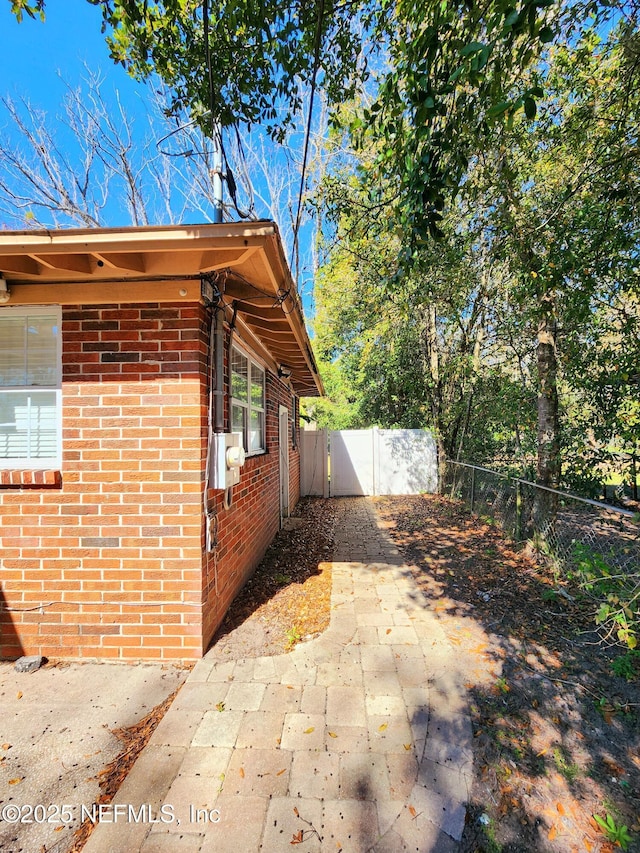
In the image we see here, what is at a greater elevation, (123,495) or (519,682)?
(123,495)

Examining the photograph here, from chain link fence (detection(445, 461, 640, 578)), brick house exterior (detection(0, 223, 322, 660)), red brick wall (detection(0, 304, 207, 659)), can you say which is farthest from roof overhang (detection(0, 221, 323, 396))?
chain link fence (detection(445, 461, 640, 578))

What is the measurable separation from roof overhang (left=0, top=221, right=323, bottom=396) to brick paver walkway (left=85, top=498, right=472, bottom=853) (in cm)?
267

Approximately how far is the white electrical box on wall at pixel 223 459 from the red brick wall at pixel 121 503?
117mm

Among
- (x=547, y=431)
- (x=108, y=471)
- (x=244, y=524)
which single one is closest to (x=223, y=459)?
(x=108, y=471)

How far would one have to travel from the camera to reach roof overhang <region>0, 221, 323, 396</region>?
2240 millimetres

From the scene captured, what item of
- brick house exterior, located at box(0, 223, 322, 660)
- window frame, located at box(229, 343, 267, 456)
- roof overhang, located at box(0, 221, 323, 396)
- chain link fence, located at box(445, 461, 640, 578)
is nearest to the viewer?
roof overhang, located at box(0, 221, 323, 396)

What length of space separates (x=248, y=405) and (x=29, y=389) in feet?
7.08

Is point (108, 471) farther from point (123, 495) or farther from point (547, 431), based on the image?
point (547, 431)

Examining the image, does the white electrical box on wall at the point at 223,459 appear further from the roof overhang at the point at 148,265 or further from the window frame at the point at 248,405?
the roof overhang at the point at 148,265

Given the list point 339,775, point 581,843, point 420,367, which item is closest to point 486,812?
point 581,843

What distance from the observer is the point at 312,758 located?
1.97m

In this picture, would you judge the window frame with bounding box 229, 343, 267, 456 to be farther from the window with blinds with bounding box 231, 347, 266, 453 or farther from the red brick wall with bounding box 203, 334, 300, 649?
the red brick wall with bounding box 203, 334, 300, 649

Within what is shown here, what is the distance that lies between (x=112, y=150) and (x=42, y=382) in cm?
908

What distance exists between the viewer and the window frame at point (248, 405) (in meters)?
3.56
